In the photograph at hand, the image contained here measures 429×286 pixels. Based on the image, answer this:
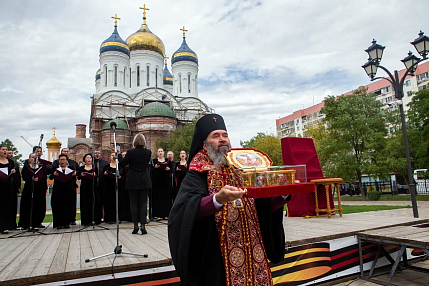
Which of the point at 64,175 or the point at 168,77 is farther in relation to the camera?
the point at 168,77

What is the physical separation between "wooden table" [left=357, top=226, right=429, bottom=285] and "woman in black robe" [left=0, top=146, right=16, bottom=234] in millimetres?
7296

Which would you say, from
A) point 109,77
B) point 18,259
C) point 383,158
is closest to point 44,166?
point 18,259

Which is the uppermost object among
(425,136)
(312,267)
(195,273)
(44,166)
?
(425,136)

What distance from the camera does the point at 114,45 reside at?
43.5m

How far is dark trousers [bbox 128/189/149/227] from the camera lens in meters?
5.83

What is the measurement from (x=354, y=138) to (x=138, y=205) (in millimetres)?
17745

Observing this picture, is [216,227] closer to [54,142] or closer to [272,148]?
[272,148]

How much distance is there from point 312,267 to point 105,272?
2901 mm

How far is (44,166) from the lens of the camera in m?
7.20

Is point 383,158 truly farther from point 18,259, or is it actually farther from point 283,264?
point 18,259

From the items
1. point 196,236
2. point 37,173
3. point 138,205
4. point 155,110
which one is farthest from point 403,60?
point 155,110

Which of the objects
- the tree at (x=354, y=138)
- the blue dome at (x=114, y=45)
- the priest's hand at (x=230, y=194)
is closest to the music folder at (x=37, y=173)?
the priest's hand at (x=230, y=194)

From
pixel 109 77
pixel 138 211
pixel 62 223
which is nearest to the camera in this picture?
pixel 138 211

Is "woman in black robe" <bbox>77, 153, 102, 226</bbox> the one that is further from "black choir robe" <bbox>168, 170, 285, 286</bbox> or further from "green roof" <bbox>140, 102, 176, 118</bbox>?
"green roof" <bbox>140, 102, 176, 118</bbox>
